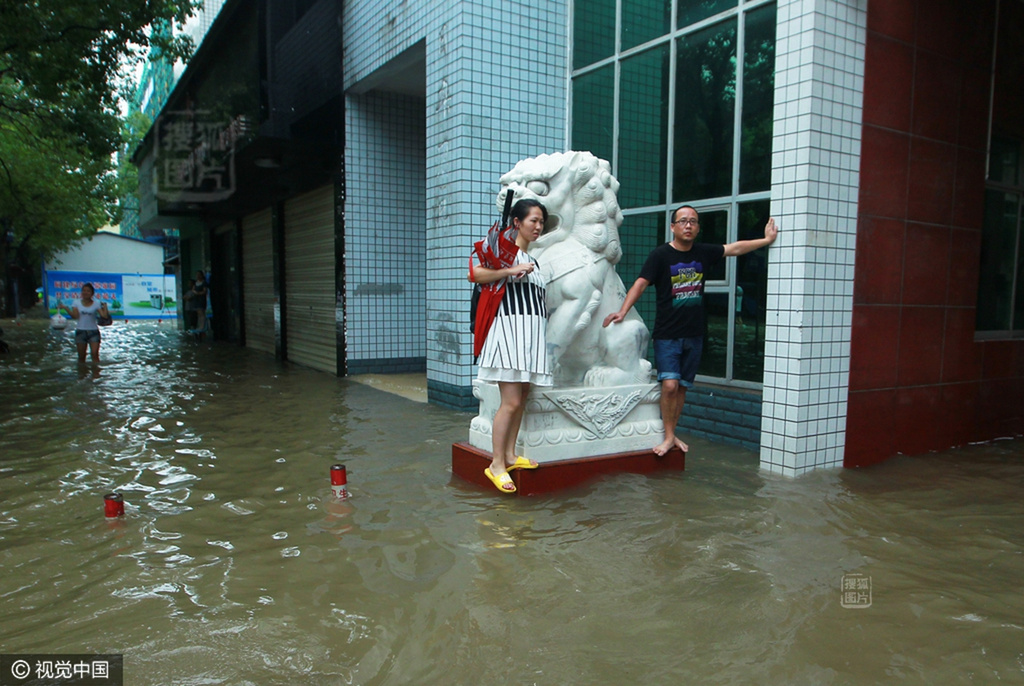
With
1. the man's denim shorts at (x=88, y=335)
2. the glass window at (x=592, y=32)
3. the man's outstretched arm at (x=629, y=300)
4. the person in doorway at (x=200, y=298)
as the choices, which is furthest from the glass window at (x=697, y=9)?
the person in doorway at (x=200, y=298)

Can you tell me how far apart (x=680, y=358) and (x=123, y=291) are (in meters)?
29.8

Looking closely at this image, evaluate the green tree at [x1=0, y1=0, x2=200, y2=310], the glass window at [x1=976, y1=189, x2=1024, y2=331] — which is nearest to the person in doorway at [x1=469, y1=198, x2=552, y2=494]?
the glass window at [x1=976, y1=189, x2=1024, y2=331]

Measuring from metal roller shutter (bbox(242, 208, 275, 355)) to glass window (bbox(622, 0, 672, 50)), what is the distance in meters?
8.61

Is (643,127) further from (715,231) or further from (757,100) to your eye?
(715,231)

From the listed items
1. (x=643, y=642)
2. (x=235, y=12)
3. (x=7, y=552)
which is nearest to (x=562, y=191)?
(x=643, y=642)

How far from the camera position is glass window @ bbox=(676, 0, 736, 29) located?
5.69 m

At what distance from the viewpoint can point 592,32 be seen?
23.6ft

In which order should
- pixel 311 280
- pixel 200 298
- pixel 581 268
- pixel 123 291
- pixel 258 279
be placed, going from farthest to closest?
1. pixel 123 291
2. pixel 200 298
3. pixel 258 279
4. pixel 311 280
5. pixel 581 268

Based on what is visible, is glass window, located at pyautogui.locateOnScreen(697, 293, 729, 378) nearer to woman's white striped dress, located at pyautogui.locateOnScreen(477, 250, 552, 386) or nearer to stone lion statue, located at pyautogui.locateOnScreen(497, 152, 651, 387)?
stone lion statue, located at pyautogui.locateOnScreen(497, 152, 651, 387)

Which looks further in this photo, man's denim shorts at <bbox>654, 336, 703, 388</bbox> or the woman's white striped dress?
man's denim shorts at <bbox>654, 336, 703, 388</bbox>

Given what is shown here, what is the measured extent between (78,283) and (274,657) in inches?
1263

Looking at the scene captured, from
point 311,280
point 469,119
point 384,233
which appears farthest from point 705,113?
point 311,280

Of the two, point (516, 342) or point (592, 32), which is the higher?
point (592, 32)

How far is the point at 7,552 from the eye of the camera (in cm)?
324
